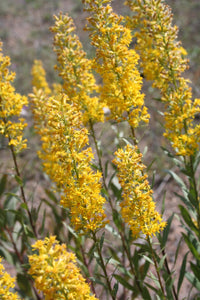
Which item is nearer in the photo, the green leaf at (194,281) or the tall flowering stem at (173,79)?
the tall flowering stem at (173,79)

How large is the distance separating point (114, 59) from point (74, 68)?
26.2 inches

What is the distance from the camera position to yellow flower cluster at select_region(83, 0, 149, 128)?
3016 mm

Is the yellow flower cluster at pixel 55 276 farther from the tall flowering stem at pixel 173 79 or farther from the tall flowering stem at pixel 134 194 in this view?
the tall flowering stem at pixel 173 79

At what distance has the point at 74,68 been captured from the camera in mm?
3549

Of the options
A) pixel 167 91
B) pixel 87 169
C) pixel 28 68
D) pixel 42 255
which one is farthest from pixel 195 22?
pixel 42 255

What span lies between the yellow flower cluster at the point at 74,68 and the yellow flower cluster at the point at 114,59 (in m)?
0.34

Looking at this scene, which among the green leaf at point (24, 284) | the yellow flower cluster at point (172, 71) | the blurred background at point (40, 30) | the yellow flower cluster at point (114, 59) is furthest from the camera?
the blurred background at point (40, 30)

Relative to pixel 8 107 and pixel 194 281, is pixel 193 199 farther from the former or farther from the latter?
pixel 8 107

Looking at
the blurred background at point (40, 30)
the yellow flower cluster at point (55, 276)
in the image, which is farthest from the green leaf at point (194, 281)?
the blurred background at point (40, 30)

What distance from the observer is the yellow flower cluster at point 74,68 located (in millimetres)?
3479

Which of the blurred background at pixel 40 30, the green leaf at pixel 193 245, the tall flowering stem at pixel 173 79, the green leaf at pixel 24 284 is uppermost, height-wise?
the blurred background at pixel 40 30

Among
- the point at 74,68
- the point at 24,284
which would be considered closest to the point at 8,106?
the point at 74,68

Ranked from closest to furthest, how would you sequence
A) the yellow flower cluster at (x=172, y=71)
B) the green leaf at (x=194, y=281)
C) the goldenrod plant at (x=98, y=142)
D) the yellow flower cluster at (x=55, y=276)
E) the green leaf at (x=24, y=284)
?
the yellow flower cluster at (x=55, y=276)
the goldenrod plant at (x=98, y=142)
the yellow flower cluster at (x=172, y=71)
the green leaf at (x=194, y=281)
the green leaf at (x=24, y=284)

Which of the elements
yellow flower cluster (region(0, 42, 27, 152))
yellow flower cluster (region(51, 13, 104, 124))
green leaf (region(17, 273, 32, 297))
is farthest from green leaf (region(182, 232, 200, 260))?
green leaf (region(17, 273, 32, 297))
